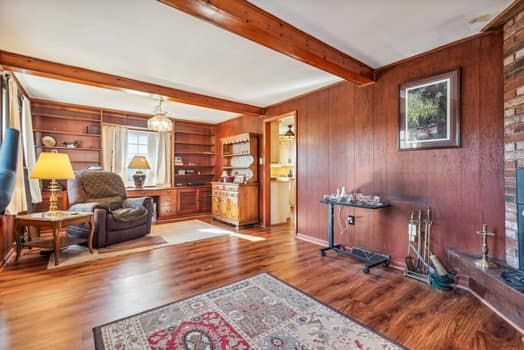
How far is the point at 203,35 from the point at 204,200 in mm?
4681

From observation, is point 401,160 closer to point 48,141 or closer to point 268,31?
point 268,31

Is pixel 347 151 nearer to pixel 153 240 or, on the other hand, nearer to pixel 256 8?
pixel 256 8

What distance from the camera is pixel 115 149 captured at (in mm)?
5422

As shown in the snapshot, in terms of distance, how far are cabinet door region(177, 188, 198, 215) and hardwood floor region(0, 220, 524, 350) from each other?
2642 millimetres

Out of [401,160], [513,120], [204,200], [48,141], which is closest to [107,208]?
[48,141]

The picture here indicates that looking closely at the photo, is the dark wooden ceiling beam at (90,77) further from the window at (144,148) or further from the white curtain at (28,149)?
the window at (144,148)

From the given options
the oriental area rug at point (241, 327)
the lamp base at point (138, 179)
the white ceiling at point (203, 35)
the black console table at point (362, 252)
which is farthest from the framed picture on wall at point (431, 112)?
the lamp base at point (138, 179)

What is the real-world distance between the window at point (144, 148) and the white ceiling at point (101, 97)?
0.59 m

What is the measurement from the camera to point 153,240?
404 centimetres

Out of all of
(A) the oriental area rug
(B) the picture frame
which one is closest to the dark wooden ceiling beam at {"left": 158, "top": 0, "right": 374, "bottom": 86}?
(A) the oriental area rug

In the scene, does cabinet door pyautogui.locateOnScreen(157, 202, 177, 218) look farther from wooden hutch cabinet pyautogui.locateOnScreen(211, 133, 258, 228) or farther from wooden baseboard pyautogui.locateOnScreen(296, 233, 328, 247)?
wooden baseboard pyautogui.locateOnScreen(296, 233, 328, 247)

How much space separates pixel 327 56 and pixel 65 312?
3.33m

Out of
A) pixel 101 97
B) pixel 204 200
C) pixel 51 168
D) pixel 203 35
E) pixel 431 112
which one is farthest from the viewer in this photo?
pixel 204 200

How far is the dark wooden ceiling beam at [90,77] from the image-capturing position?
2.71m
